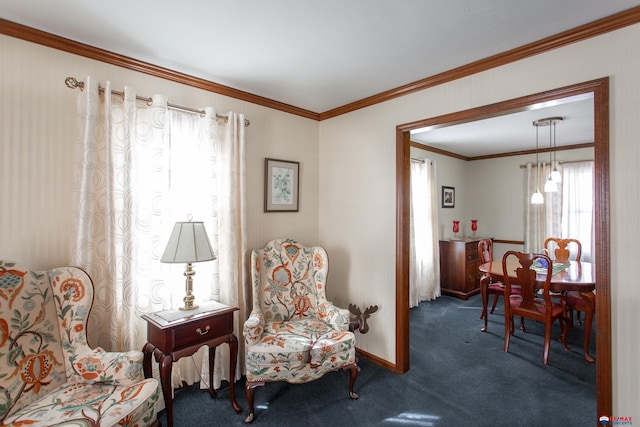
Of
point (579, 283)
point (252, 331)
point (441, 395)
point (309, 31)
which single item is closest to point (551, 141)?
point (579, 283)

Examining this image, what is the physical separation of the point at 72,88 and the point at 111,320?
158 centimetres

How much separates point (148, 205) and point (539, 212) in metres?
5.95

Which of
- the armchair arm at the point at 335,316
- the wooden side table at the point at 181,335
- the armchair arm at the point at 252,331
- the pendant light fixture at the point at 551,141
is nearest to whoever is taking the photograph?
the wooden side table at the point at 181,335

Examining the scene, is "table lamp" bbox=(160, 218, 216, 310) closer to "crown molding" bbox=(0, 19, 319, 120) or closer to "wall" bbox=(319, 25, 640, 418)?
"crown molding" bbox=(0, 19, 319, 120)

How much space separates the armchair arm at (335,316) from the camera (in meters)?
2.60

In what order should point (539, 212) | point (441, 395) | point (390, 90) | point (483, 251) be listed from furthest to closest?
point (539, 212)
point (483, 251)
point (390, 90)
point (441, 395)

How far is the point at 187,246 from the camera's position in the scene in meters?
2.17

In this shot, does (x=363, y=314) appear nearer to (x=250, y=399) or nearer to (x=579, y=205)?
(x=250, y=399)

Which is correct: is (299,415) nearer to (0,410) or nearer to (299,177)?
(0,410)

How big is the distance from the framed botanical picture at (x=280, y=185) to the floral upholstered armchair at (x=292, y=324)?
429 mm

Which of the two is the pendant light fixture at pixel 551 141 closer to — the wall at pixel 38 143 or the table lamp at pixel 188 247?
the table lamp at pixel 188 247

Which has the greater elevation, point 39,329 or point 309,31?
point 309,31

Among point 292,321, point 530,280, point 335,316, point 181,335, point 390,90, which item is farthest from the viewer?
point 530,280

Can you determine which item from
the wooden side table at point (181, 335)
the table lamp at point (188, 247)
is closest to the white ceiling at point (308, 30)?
the table lamp at point (188, 247)
